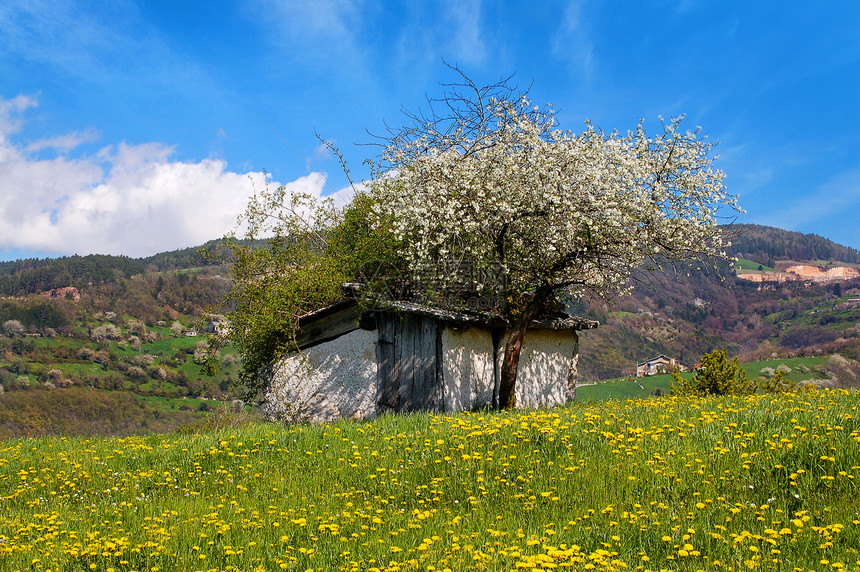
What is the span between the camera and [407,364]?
16859 millimetres

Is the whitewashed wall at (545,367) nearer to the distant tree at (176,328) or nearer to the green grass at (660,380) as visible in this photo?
the green grass at (660,380)

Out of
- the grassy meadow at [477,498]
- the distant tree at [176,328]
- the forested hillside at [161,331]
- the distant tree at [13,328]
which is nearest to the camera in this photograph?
the grassy meadow at [477,498]

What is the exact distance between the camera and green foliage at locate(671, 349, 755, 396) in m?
19.9

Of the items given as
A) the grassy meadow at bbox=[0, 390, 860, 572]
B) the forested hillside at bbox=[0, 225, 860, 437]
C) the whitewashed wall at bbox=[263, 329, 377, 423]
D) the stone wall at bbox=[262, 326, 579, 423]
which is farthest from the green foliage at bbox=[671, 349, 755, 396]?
the forested hillside at bbox=[0, 225, 860, 437]

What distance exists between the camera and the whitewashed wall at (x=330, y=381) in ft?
58.0

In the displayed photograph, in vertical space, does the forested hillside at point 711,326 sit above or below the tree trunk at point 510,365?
above

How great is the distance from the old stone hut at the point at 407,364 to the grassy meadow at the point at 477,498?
5.45m

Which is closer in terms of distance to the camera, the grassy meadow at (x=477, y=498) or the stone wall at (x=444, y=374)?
the grassy meadow at (x=477, y=498)

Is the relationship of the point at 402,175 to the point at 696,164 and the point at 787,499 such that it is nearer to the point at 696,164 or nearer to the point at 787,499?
the point at 696,164

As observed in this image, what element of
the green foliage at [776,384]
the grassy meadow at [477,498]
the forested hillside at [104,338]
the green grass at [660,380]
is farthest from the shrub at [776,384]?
the forested hillside at [104,338]

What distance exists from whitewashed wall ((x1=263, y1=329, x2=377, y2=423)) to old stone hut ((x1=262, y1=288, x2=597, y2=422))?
1.2 inches

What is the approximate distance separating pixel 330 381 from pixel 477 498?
11780 millimetres

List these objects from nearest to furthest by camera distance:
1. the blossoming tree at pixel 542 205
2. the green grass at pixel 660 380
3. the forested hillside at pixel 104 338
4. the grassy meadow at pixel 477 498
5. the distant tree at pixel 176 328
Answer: the grassy meadow at pixel 477 498, the blossoming tree at pixel 542 205, the green grass at pixel 660 380, the forested hillside at pixel 104 338, the distant tree at pixel 176 328

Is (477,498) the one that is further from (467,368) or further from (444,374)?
(467,368)
